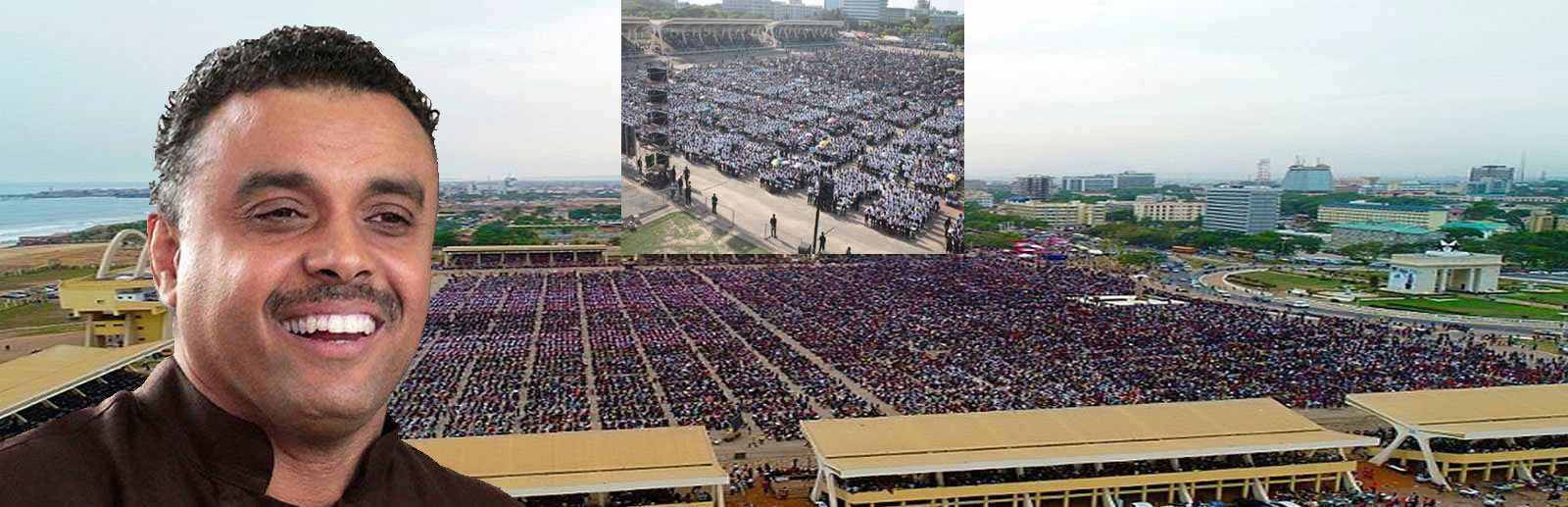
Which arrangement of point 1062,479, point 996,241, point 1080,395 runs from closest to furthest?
1. point 1062,479
2. point 1080,395
3. point 996,241

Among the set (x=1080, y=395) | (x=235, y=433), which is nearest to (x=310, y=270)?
(x=235, y=433)

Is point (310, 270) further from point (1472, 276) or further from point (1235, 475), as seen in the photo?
point (1472, 276)

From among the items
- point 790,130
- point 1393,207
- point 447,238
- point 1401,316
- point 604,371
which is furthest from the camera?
point 1393,207

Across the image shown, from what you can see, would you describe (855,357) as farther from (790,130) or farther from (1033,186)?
(1033,186)

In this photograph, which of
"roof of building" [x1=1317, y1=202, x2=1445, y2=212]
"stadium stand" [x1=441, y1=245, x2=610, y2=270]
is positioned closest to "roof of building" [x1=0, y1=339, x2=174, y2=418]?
"stadium stand" [x1=441, y1=245, x2=610, y2=270]

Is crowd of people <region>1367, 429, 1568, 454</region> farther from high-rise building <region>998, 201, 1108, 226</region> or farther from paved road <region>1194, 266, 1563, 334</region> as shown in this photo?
high-rise building <region>998, 201, 1108, 226</region>

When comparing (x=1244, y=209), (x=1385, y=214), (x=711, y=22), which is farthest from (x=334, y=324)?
(x=1385, y=214)
